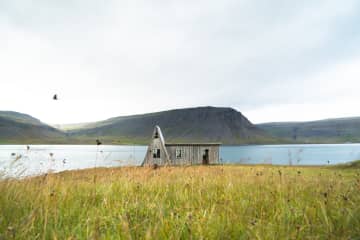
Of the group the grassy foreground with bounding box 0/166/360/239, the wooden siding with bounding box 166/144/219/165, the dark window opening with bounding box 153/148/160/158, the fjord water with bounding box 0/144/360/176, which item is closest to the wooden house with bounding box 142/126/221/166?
the wooden siding with bounding box 166/144/219/165

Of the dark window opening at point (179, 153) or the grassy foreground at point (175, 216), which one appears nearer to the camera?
the grassy foreground at point (175, 216)

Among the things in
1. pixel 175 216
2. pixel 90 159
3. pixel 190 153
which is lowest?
pixel 90 159

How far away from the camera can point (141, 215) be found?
2.96m

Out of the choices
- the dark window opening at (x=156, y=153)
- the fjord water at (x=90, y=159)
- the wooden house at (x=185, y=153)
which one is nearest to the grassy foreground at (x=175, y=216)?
the fjord water at (x=90, y=159)

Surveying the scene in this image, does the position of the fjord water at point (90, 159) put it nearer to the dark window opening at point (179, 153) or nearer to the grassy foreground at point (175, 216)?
the grassy foreground at point (175, 216)

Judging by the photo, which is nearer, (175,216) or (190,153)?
(175,216)

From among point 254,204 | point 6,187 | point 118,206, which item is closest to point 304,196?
point 254,204

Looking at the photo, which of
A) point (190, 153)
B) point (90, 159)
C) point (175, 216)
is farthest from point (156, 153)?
point (90, 159)

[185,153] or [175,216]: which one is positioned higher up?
[175,216]

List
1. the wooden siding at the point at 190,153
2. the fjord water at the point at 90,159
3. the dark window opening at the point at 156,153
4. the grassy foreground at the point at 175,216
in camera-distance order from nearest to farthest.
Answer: the grassy foreground at the point at 175,216
the fjord water at the point at 90,159
the wooden siding at the point at 190,153
the dark window opening at the point at 156,153

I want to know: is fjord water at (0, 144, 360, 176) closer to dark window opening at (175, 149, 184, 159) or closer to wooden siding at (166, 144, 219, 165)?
wooden siding at (166, 144, 219, 165)

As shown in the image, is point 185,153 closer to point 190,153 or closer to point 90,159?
point 190,153

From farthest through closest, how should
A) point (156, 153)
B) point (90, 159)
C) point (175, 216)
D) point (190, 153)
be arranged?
Answer: point (90, 159)
point (156, 153)
point (190, 153)
point (175, 216)

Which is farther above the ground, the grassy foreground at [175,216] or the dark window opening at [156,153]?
the grassy foreground at [175,216]
